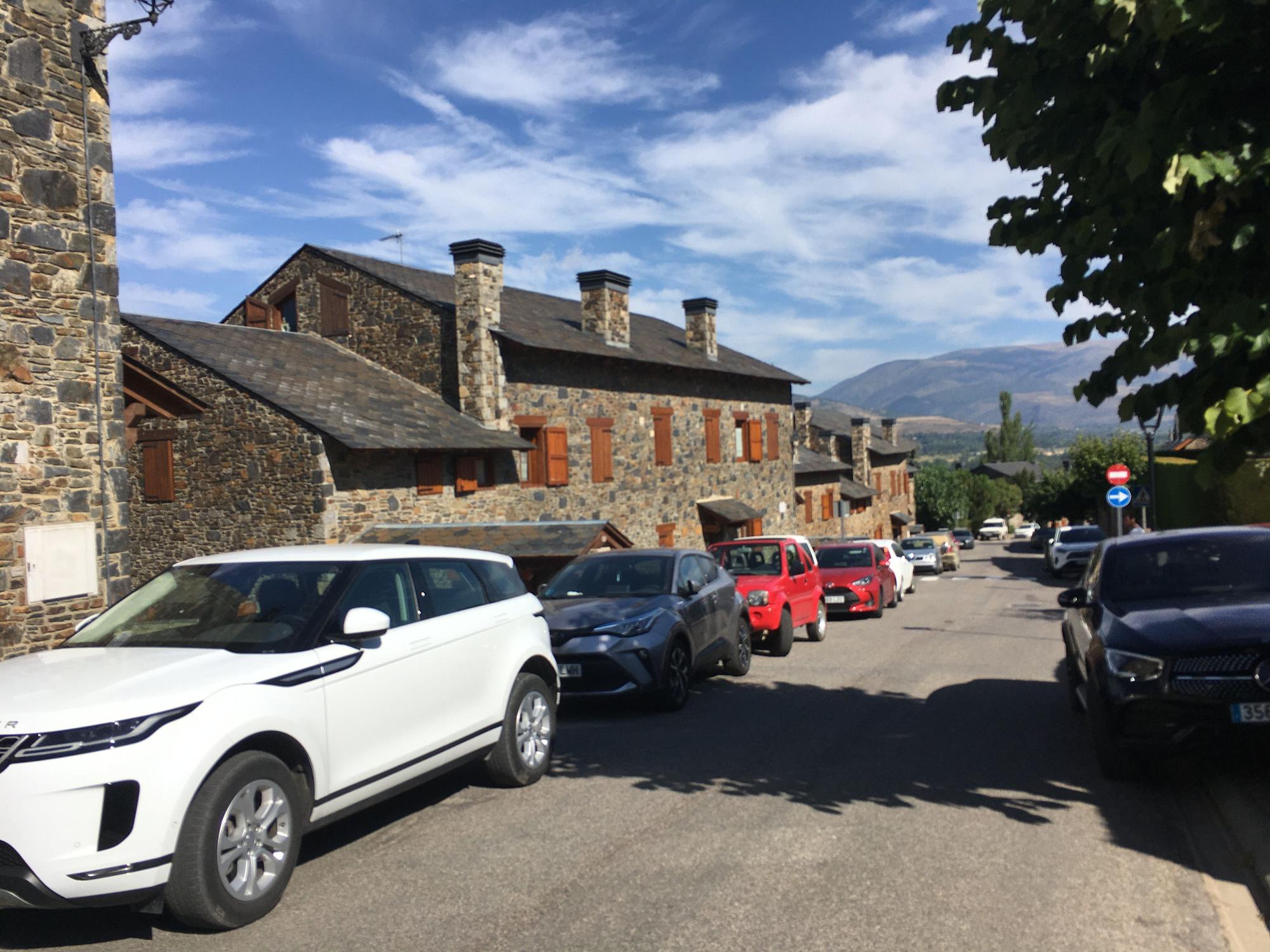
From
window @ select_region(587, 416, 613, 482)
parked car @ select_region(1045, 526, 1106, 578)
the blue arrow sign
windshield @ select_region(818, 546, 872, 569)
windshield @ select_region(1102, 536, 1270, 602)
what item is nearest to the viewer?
windshield @ select_region(1102, 536, 1270, 602)

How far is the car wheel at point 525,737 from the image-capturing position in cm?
708

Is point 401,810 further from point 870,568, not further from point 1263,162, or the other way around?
point 870,568

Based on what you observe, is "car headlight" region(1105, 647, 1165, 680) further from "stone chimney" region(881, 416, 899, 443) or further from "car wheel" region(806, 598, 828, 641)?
"stone chimney" region(881, 416, 899, 443)

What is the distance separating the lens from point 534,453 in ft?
83.4

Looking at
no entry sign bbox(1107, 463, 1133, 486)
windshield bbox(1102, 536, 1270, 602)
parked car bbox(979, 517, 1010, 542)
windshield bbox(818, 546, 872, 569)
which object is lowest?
parked car bbox(979, 517, 1010, 542)

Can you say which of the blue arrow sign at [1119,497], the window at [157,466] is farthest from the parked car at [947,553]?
the window at [157,466]

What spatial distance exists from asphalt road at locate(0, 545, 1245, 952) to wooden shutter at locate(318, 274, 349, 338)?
18.4 m

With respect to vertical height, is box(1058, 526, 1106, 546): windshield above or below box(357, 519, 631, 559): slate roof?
below

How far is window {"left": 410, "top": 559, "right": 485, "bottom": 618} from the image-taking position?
656 centimetres

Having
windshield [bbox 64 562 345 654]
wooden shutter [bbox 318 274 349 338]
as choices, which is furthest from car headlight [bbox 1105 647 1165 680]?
wooden shutter [bbox 318 274 349 338]

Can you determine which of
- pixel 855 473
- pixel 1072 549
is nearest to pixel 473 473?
pixel 1072 549

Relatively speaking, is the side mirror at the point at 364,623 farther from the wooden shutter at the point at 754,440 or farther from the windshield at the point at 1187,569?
the wooden shutter at the point at 754,440

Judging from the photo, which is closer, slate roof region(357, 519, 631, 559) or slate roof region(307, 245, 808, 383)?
slate roof region(357, 519, 631, 559)

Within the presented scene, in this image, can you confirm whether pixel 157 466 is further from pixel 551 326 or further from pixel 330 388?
pixel 551 326
